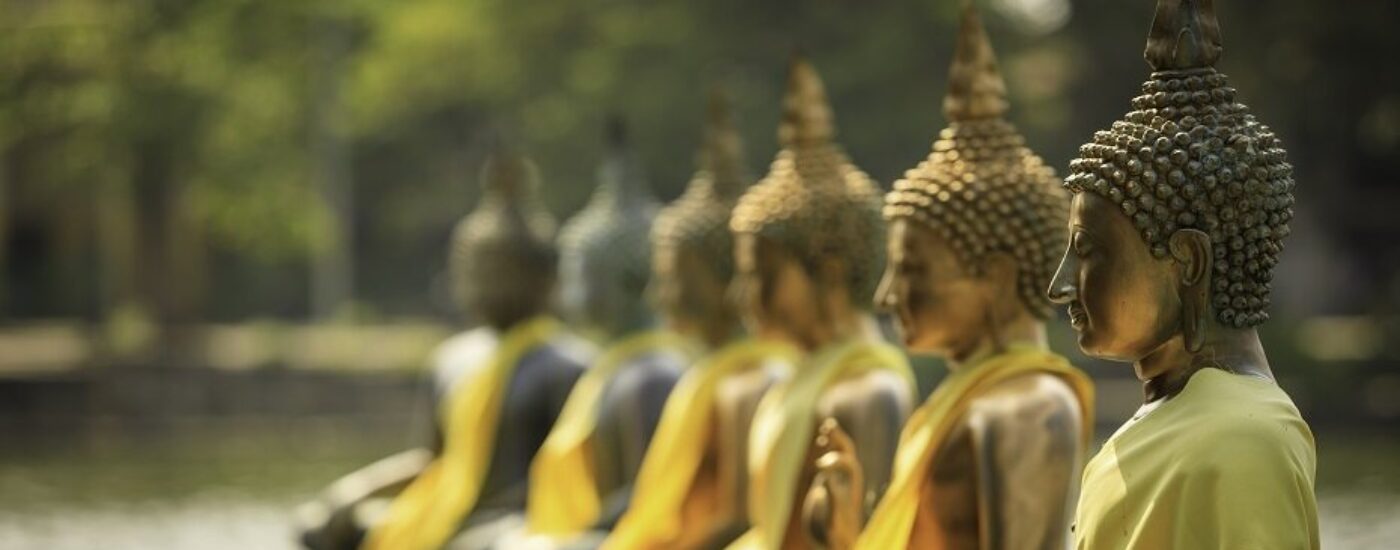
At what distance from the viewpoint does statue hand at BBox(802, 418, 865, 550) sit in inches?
244

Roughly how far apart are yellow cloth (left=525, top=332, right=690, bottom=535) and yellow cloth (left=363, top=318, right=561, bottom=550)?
37cm

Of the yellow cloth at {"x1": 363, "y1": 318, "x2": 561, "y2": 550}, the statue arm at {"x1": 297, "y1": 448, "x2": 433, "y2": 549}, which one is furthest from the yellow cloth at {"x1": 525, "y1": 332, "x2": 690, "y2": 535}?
the statue arm at {"x1": 297, "y1": 448, "x2": 433, "y2": 549}

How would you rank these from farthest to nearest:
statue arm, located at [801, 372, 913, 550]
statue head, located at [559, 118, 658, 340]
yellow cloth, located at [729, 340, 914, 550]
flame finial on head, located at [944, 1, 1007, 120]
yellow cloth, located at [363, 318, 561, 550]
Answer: statue head, located at [559, 118, 658, 340] < yellow cloth, located at [363, 318, 561, 550] < yellow cloth, located at [729, 340, 914, 550] < statue arm, located at [801, 372, 913, 550] < flame finial on head, located at [944, 1, 1007, 120]

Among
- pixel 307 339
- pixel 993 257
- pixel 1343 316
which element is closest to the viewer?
pixel 993 257

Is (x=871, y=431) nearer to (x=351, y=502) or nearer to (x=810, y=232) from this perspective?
(x=810, y=232)

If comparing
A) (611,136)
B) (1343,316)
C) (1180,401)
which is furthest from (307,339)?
(1180,401)

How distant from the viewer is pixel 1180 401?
4629mm

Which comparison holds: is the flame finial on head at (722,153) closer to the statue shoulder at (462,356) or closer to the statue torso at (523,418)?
the statue torso at (523,418)

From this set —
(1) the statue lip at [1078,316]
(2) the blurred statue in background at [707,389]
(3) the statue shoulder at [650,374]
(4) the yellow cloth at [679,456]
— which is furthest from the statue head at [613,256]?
(1) the statue lip at [1078,316]

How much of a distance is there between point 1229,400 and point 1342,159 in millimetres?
18978

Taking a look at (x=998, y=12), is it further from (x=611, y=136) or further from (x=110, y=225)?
(x=110, y=225)

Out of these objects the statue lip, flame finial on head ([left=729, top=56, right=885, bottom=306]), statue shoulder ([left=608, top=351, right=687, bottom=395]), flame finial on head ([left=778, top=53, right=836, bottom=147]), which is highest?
flame finial on head ([left=778, top=53, right=836, bottom=147])

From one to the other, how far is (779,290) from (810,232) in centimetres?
27

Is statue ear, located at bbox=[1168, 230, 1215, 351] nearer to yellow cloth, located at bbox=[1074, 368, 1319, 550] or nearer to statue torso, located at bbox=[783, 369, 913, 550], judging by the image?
yellow cloth, located at bbox=[1074, 368, 1319, 550]
